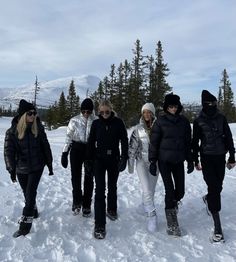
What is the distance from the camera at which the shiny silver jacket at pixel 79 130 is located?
7184 mm

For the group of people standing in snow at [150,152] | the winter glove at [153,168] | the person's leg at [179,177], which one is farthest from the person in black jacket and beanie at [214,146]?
the winter glove at [153,168]

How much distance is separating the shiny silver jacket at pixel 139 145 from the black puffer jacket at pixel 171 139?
396mm

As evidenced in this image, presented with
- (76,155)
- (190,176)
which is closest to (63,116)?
(190,176)

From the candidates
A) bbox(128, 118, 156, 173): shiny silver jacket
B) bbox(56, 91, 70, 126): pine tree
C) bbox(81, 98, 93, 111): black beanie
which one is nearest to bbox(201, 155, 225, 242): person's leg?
bbox(128, 118, 156, 173): shiny silver jacket

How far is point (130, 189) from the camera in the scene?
9812 mm

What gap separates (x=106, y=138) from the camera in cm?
661

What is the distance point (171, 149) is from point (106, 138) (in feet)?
3.68

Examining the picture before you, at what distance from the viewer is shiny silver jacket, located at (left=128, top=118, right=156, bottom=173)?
269 inches

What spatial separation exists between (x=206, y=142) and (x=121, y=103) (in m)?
43.7

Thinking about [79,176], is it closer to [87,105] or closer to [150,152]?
[87,105]

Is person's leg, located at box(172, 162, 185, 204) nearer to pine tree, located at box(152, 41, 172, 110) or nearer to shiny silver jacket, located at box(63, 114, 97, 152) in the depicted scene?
shiny silver jacket, located at box(63, 114, 97, 152)

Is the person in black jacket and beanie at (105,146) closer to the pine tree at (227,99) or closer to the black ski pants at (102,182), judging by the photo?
the black ski pants at (102,182)

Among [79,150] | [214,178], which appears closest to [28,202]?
[79,150]

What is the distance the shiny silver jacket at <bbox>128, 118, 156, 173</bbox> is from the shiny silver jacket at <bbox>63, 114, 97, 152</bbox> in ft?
2.83
